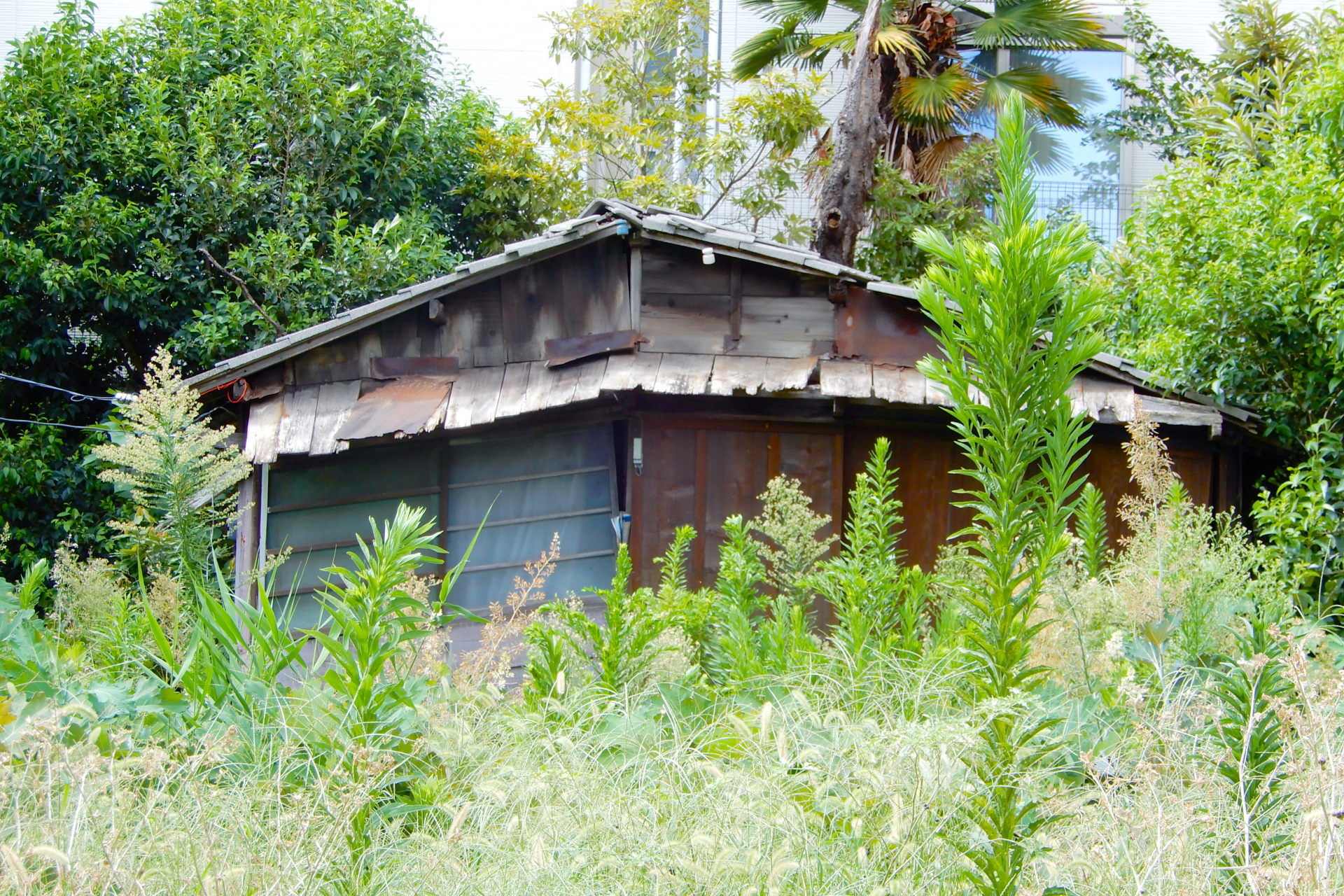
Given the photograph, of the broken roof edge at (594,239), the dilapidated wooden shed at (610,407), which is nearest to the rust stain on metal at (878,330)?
the dilapidated wooden shed at (610,407)

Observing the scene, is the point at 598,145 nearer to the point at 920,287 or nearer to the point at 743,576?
the point at 743,576

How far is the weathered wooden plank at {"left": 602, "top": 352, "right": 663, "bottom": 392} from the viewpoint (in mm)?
7195

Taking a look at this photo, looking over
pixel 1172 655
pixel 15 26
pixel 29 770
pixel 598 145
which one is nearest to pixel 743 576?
pixel 1172 655

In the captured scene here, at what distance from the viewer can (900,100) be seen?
42.4 feet

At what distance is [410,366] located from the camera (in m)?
8.20

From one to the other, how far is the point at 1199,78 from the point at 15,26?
16.2 meters

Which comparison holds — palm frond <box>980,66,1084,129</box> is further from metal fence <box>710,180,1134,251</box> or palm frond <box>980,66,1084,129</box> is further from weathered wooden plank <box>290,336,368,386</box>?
weathered wooden plank <box>290,336,368,386</box>

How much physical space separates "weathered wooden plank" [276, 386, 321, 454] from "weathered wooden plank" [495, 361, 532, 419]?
1445 millimetres

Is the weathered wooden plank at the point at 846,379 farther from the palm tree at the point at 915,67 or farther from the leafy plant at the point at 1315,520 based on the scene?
the palm tree at the point at 915,67

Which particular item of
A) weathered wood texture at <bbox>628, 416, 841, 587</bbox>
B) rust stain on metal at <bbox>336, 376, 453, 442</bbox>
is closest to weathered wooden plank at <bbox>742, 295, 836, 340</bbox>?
weathered wood texture at <bbox>628, 416, 841, 587</bbox>

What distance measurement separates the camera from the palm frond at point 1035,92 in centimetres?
1312

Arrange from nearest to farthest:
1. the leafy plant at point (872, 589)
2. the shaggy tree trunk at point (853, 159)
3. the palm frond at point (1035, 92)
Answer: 1. the leafy plant at point (872, 589)
2. the shaggy tree trunk at point (853, 159)
3. the palm frond at point (1035, 92)

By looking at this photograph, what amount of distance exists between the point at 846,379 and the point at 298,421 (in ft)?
13.5

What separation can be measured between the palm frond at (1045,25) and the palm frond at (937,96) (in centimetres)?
74
